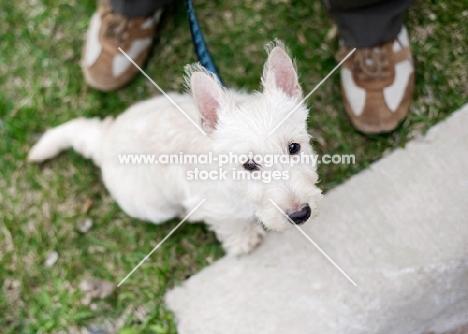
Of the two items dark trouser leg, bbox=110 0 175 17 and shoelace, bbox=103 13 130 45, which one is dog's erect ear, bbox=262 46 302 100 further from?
shoelace, bbox=103 13 130 45

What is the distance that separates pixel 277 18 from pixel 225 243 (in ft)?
5.09

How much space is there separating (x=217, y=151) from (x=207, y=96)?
0.23 metres

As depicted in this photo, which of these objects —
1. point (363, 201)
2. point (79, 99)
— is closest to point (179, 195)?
point (363, 201)

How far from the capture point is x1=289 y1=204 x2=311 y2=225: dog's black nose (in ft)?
6.18

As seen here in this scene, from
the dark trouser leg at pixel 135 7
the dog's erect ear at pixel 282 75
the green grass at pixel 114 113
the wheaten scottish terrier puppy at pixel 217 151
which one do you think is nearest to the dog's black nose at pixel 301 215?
the wheaten scottish terrier puppy at pixel 217 151

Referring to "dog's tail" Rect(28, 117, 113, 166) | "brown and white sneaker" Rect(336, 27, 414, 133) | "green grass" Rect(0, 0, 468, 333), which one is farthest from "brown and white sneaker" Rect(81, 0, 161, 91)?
"brown and white sneaker" Rect(336, 27, 414, 133)

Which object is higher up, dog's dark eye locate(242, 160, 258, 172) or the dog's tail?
dog's dark eye locate(242, 160, 258, 172)

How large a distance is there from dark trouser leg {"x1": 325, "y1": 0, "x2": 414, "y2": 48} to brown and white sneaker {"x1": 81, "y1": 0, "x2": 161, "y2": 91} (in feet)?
3.84

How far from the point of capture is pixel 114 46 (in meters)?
3.01

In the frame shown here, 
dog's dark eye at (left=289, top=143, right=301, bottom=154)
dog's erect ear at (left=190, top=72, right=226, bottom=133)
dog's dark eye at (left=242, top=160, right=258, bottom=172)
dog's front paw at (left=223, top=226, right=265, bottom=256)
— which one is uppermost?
dog's erect ear at (left=190, top=72, right=226, bottom=133)

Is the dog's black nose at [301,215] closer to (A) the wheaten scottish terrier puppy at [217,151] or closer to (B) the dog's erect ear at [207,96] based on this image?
(A) the wheaten scottish terrier puppy at [217,151]

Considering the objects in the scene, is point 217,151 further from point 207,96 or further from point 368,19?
point 368,19

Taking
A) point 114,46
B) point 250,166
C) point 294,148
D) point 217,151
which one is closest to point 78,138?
point 114,46

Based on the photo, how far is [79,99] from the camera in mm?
3195
